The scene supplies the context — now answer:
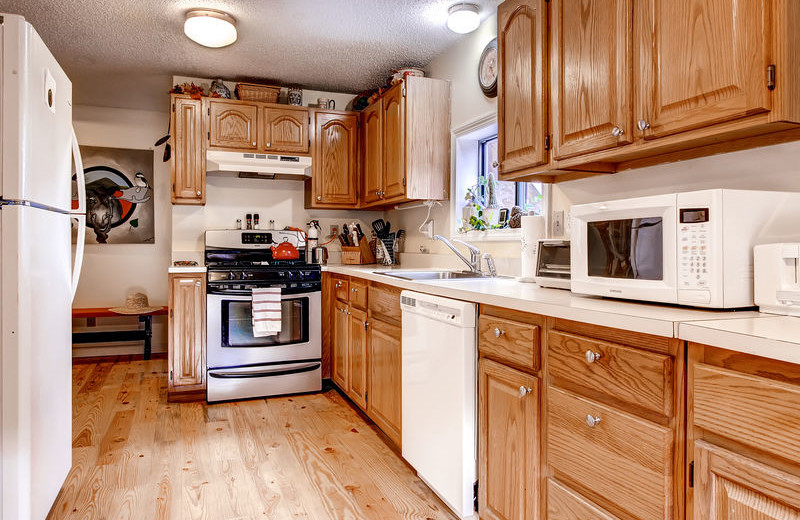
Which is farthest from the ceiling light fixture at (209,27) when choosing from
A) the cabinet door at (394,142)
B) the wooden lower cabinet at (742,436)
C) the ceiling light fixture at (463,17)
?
the wooden lower cabinet at (742,436)

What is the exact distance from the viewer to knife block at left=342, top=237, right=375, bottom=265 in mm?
4270

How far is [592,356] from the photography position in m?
1.34

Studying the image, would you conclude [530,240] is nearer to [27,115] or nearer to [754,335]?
[754,335]

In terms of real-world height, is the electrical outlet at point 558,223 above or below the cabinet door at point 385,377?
above

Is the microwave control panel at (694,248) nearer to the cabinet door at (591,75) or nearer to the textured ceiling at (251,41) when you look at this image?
the cabinet door at (591,75)

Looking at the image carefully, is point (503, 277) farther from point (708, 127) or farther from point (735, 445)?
point (735, 445)

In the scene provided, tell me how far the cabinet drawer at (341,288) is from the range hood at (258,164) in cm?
95

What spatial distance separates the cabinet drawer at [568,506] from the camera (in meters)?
1.34

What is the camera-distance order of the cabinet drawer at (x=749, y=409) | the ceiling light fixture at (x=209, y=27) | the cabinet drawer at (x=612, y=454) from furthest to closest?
the ceiling light fixture at (x=209, y=27) → the cabinet drawer at (x=612, y=454) → the cabinet drawer at (x=749, y=409)

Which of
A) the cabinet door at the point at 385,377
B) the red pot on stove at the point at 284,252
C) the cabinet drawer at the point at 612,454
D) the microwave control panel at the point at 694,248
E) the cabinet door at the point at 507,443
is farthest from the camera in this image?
the red pot on stove at the point at 284,252

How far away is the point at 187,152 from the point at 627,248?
10.9 feet

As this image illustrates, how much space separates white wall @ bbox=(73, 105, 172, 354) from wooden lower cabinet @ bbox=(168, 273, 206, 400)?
176 centimetres

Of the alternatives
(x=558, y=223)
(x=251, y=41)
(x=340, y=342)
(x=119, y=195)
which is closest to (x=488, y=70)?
(x=558, y=223)

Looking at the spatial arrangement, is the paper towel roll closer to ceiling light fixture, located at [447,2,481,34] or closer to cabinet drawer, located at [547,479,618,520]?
cabinet drawer, located at [547,479,618,520]
